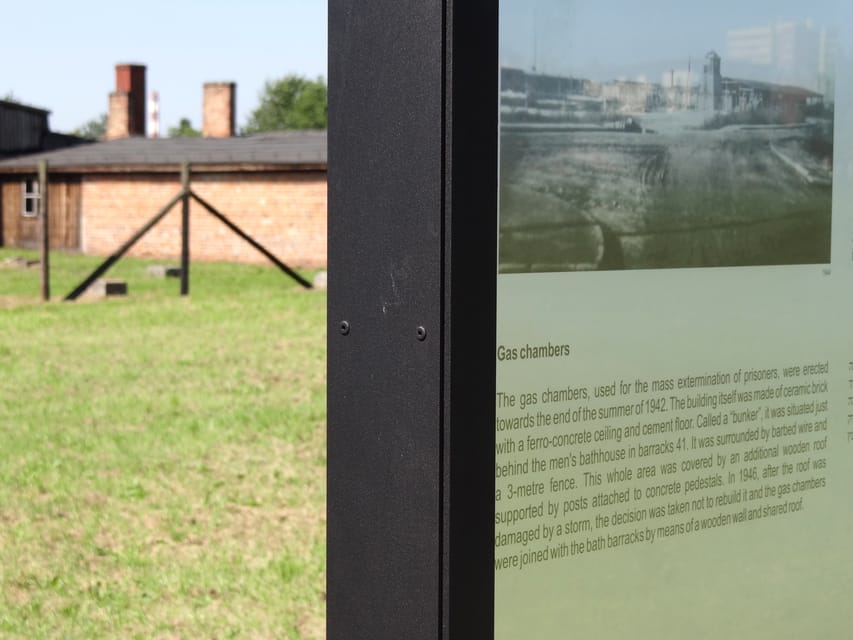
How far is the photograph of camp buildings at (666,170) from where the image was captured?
258cm

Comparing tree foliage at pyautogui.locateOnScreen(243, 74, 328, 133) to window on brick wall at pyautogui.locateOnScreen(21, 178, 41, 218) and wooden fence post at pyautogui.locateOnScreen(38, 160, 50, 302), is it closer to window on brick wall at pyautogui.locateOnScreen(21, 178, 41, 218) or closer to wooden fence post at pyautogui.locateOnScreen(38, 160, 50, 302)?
window on brick wall at pyautogui.locateOnScreen(21, 178, 41, 218)

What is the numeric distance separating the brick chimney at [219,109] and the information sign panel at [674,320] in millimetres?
38304

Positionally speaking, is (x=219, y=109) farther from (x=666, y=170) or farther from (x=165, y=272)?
(x=666, y=170)

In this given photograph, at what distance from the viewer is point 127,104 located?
44844 mm

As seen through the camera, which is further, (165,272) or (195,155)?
(195,155)

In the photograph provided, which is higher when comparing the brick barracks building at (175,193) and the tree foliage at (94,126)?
the tree foliage at (94,126)

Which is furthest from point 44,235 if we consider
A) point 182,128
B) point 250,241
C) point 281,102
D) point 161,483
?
point 182,128

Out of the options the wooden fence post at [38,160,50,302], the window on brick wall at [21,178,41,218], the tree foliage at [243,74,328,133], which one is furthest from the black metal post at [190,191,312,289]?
the tree foliage at [243,74,328,133]

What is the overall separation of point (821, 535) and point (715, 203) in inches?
40.9

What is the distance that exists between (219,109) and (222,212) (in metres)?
11.4

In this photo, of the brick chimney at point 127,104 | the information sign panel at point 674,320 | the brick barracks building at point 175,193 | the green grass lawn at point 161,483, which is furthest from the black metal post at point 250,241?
the brick chimney at point 127,104

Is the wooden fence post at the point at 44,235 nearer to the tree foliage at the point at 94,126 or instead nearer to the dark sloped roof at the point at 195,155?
the dark sloped roof at the point at 195,155

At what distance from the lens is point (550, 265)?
2648mm

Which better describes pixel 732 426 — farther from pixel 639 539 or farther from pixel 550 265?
pixel 550 265
